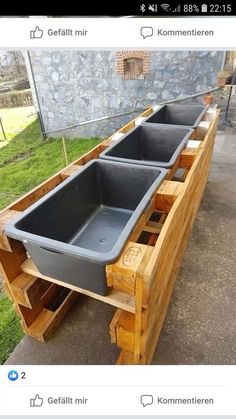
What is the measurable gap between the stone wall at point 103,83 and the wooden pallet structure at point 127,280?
4.13 m

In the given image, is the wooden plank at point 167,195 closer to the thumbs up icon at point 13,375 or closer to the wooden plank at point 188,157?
the wooden plank at point 188,157

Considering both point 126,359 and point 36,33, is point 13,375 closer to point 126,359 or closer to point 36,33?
point 126,359

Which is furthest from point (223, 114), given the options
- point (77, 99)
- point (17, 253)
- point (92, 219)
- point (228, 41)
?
point (17, 253)

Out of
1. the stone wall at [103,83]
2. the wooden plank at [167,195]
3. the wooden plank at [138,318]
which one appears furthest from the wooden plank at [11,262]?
the stone wall at [103,83]

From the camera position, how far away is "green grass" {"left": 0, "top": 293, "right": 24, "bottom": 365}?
2101 millimetres

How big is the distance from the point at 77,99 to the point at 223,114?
3.72 metres

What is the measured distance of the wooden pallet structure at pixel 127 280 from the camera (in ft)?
3.80

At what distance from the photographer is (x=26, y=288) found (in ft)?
5.09

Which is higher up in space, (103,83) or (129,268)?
(103,83)

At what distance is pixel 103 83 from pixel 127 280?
6483mm

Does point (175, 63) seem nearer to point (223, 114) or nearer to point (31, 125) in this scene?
point (223, 114)
